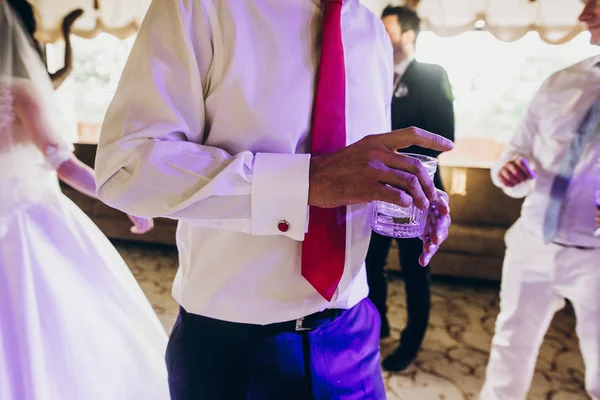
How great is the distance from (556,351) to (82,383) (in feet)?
7.16

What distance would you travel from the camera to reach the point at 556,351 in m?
2.23

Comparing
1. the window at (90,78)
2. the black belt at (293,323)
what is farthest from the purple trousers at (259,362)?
the window at (90,78)

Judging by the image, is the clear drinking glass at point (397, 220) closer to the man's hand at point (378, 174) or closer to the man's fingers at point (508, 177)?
the man's hand at point (378, 174)

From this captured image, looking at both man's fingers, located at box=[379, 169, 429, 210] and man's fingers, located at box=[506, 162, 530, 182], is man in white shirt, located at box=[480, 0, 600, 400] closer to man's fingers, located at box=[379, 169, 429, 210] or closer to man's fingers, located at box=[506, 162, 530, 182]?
man's fingers, located at box=[506, 162, 530, 182]

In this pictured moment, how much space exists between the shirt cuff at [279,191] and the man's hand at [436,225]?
0.22 metres

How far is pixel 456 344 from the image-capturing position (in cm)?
226

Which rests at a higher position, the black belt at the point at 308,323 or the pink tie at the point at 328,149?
the pink tie at the point at 328,149

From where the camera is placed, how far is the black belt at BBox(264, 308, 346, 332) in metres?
0.69

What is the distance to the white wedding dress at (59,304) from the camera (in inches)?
48.8

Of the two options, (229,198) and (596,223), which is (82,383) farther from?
(596,223)

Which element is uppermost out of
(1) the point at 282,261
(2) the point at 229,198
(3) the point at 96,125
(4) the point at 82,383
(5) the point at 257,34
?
(5) the point at 257,34

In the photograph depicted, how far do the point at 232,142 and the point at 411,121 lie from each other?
1.38 meters

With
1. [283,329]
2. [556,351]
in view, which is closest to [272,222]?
[283,329]

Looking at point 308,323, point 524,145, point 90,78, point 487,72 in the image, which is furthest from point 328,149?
point 90,78
